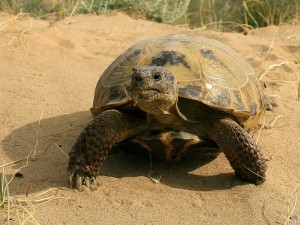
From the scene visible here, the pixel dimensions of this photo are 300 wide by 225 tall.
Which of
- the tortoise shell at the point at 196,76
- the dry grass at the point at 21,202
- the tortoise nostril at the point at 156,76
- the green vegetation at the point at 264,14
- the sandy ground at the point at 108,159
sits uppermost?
the tortoise nostril at the point at 156,76

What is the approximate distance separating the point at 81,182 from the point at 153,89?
73 cm

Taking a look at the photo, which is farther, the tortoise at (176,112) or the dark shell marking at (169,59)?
the dark shell marking at (169,59)

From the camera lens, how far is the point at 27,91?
4.88 metres

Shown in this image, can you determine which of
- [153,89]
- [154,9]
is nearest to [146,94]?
[153,89]

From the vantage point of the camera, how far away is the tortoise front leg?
327cm

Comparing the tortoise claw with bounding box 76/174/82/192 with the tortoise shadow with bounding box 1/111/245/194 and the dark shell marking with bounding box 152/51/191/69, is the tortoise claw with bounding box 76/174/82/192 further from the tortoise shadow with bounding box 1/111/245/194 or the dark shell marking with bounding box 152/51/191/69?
the dark shell marking with bounding box 152/51/191/69

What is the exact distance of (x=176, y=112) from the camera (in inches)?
128

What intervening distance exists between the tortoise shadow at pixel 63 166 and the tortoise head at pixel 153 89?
52 cm

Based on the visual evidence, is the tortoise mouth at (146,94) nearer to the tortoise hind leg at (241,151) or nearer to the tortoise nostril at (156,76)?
the tortoise nostril at (156,76)

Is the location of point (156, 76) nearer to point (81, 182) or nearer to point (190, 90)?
point (190, 90)

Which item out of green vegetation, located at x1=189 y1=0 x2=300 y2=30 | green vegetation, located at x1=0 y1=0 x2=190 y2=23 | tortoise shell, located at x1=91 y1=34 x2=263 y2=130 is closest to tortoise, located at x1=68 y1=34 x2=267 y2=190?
tortoise shell, located at x1=91 y1=34 x2=263 y2=130

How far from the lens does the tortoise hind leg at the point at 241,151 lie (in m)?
3.29

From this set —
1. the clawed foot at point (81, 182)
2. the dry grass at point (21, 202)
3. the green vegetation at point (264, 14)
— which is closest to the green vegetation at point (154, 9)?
the green vegetation at point (264, 14)

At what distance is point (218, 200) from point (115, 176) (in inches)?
26.7
